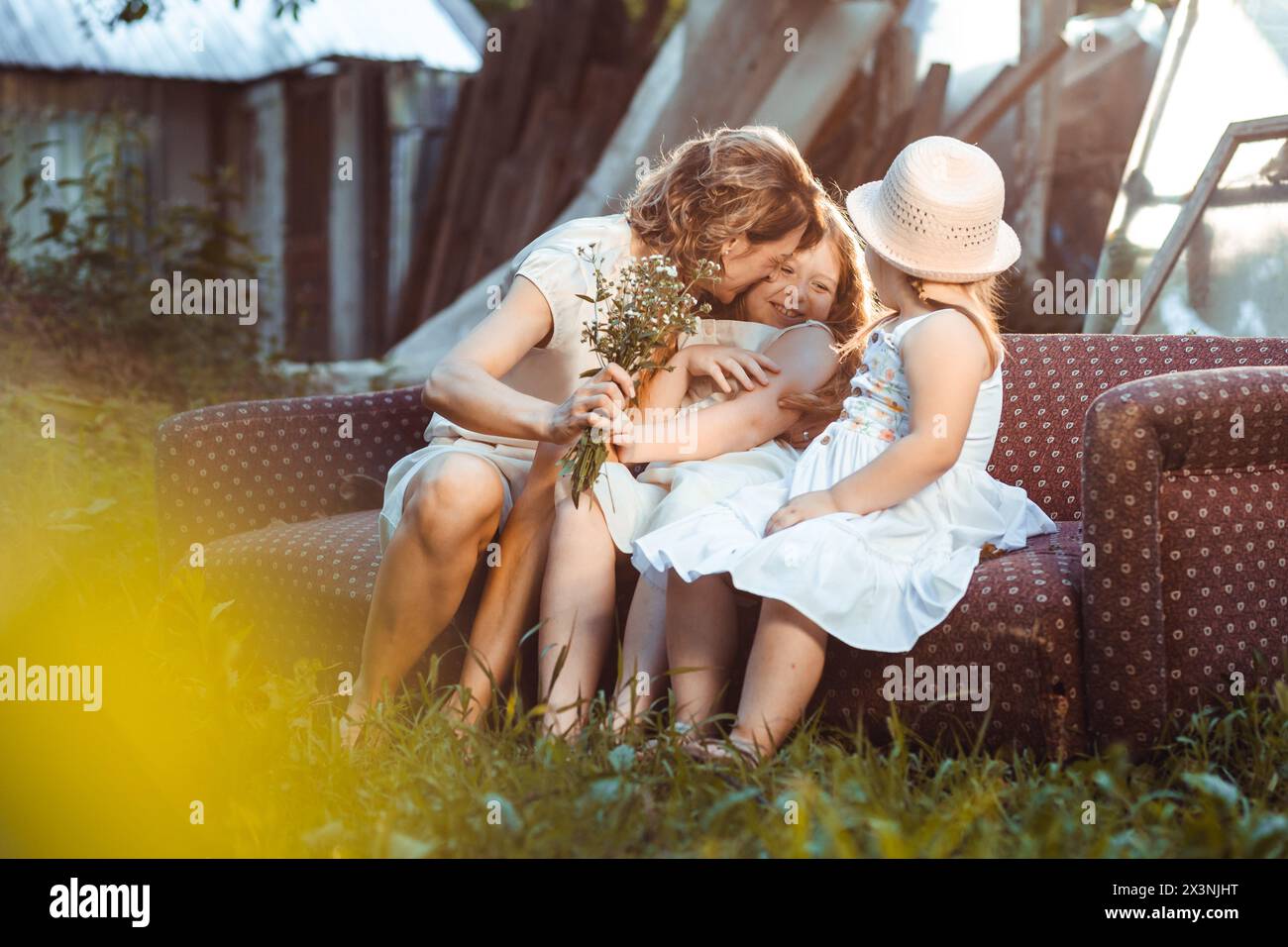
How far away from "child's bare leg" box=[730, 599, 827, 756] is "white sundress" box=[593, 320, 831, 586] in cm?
29

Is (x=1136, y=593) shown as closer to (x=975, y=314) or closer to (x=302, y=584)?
(x=975, y=314)

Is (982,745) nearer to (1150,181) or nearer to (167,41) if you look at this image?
(1150,181)

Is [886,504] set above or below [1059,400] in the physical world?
below

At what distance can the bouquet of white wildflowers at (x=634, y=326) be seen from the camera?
270 cm

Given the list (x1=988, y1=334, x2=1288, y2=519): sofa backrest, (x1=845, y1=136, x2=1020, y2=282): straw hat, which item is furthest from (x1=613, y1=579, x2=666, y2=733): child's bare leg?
(x1=988, y1=334, x2=1288, y2=519): sofa backrest

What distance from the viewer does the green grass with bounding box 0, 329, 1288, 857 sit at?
2.02m

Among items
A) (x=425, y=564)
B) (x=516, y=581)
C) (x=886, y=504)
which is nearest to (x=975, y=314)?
(x=886, y=504)

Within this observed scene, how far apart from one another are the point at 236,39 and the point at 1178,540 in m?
11.5

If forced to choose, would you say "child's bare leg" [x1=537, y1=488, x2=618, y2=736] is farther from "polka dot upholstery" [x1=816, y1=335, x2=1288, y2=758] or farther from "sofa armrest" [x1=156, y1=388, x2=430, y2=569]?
"sofa armrest" [x1=156, y1=388, x2=430, y2=569]

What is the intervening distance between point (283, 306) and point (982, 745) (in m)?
9.96

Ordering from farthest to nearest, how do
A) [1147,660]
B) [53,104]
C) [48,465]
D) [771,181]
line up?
1. [53,104]
2. [48,465]
3. [771,181]
4. [1147,660]

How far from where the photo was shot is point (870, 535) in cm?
259
